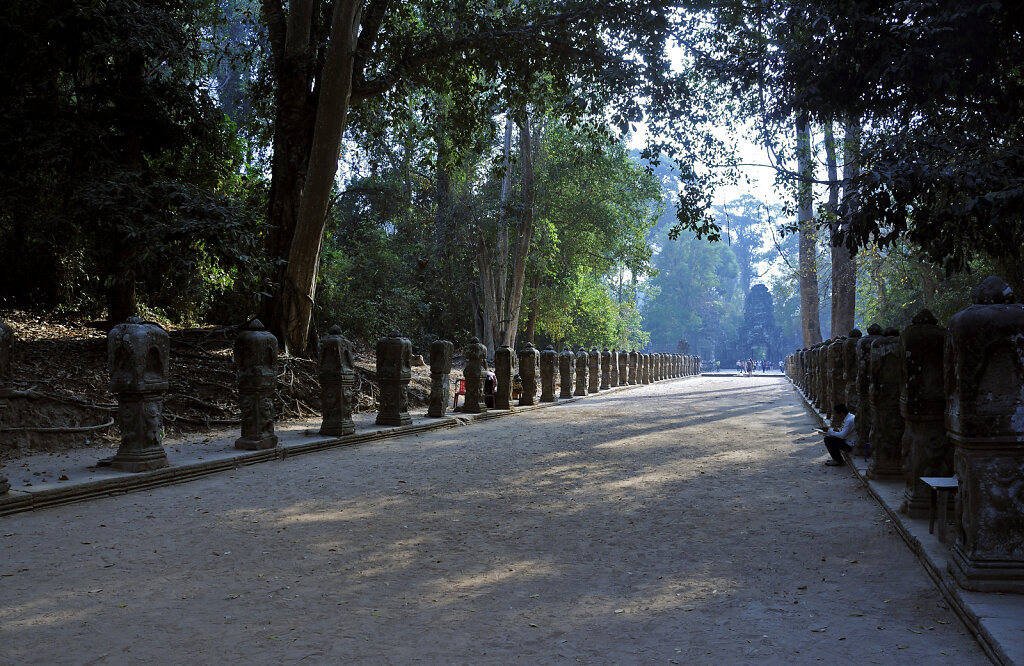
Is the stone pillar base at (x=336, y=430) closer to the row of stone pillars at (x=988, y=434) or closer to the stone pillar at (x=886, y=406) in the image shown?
the stone pillar at (x=886, y=406)

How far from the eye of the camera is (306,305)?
14547mm

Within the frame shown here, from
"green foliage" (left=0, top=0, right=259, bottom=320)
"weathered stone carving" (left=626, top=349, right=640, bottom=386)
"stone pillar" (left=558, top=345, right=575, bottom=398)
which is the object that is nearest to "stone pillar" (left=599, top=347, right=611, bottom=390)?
"weathered stone carving" (left=626, top=349, right=640, bottom=386)

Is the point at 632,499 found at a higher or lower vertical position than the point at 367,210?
lower

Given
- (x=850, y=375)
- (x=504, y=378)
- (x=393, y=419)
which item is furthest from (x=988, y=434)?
(x=504, y=378)

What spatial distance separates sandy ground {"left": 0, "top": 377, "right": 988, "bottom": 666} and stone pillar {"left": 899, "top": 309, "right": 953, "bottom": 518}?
419 millimetres

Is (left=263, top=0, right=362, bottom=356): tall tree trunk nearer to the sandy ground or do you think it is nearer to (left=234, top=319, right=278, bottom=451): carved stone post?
(left=234, top=319, right=278, bottom=451): carved stone post

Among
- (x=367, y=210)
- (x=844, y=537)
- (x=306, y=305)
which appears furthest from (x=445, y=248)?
(x=844, y=537)

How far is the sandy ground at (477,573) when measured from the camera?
3.46 m

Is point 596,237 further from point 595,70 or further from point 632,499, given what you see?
point 632,499

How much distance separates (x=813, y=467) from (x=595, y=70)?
8780 mm

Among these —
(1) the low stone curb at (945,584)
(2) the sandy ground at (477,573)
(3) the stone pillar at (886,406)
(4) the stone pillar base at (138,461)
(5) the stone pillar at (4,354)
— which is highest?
(5) the stone pillar at (4,354)

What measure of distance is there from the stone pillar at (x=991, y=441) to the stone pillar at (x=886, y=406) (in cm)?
293

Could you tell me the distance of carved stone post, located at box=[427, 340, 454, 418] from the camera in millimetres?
13891

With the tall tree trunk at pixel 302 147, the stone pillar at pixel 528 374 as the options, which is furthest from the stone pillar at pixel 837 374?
the tall tree trunk at pixel 302 147
